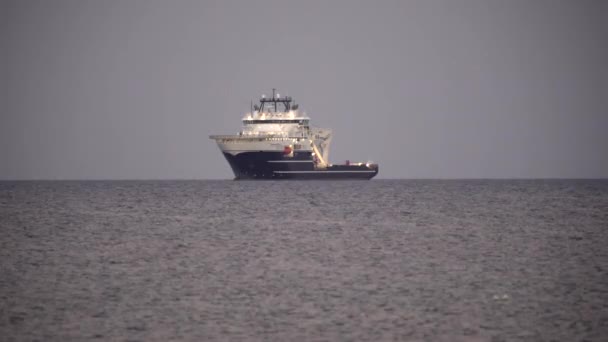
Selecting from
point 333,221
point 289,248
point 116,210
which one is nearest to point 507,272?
point 289,248

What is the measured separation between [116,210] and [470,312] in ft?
144

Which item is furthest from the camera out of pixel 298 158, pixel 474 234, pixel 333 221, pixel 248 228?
pixel 298 158

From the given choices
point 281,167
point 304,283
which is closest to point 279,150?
point 281,167

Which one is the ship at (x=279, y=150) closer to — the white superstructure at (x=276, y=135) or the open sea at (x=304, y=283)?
the white superstructure at (x=276, y=135)

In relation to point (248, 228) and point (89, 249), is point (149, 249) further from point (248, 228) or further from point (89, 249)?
point (248, 228)

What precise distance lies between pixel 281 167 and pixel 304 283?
302 feet

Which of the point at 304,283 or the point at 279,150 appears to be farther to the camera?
the point at 279,150

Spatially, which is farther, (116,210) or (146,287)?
(116,210)

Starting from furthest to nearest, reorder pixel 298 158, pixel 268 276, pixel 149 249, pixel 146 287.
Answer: pixel 298 158
pixel 149 249
pixel 268 276
pixel 146 287

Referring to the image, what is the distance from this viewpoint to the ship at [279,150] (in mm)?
113938

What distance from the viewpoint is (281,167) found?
114 metres

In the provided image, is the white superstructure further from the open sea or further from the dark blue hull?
the open sea

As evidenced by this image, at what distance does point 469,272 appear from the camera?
23.9 m

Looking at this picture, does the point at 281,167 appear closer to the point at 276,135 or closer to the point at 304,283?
the point at 276,135
